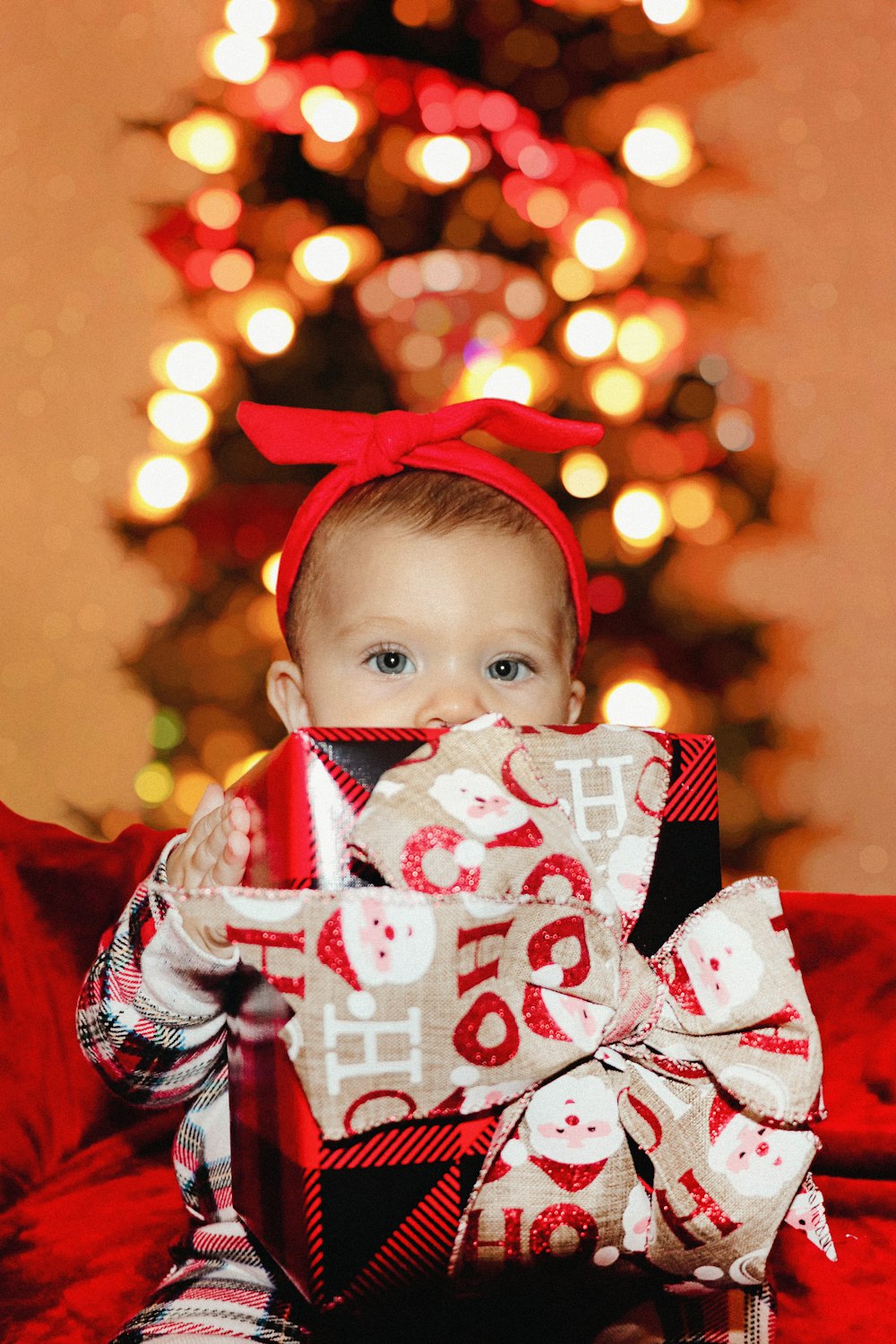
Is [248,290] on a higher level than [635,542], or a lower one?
higher

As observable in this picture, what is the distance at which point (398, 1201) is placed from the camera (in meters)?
0.59

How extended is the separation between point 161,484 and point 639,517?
2.62ft

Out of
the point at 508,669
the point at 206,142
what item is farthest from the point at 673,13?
the point at 508,669

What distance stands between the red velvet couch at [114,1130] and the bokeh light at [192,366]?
99 centimetres

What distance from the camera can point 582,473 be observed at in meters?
1.91

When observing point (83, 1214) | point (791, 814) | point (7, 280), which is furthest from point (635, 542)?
point (83, 1214)

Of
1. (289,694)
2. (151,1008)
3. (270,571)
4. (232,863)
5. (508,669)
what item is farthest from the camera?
(270,571)

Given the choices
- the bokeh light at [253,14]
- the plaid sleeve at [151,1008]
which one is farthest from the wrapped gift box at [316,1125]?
the bokeh light at [253,14]

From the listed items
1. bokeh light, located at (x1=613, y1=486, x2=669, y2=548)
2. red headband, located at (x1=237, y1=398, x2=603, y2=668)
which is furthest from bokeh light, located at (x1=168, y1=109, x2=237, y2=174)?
red headband, located at (x1=237, y1=398, x2=603, y2=668)

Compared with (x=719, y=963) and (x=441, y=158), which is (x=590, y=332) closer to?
(x=441, y=158)

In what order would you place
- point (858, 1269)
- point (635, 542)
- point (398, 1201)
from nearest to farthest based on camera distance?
1. point (398, 1201)
2. point (858, 1269)
3. point (635, 542)

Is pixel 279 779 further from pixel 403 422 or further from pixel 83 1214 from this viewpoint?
pixel 83 1214

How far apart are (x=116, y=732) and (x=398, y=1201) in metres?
1.47

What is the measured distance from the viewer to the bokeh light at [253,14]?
1928mm
